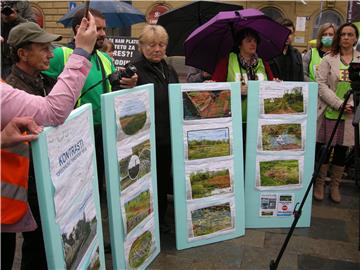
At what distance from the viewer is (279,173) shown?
10.9 feet

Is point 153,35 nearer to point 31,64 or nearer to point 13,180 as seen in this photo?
point 31,64

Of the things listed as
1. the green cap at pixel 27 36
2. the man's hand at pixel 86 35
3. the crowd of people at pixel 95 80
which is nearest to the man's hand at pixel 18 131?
the crowd of people at pixel 95 80

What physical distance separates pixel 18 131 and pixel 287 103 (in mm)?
2303

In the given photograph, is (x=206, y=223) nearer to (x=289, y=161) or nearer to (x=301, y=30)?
(x=289, y=161)

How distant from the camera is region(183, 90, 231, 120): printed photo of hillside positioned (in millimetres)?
2852

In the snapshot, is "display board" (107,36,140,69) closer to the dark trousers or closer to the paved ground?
the dark trousers

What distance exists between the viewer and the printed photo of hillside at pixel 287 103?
319 cm

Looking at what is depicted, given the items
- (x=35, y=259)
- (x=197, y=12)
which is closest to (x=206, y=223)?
(x=35, y=259)

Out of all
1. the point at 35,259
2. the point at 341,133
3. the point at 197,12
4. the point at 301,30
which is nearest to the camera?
the point at 35,259

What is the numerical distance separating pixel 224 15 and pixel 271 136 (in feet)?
3.55

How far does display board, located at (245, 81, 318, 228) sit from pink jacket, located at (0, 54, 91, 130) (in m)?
1.80

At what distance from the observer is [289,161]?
3.32m

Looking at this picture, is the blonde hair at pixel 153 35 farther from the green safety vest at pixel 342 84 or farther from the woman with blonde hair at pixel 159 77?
the green safety vest at pixel 342 84

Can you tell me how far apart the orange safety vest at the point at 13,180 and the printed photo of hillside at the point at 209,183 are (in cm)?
154
